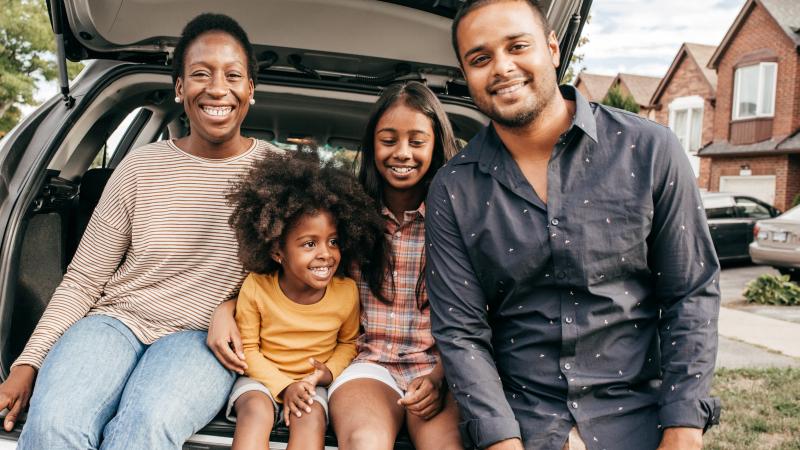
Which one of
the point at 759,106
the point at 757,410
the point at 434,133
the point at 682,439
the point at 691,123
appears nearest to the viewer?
the point at 682,439

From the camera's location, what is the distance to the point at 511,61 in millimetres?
1715

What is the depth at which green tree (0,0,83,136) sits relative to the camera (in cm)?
2500

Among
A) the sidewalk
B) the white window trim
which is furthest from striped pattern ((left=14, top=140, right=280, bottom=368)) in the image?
the white window trim

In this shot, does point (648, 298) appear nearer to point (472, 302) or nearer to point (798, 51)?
point (472, 302)

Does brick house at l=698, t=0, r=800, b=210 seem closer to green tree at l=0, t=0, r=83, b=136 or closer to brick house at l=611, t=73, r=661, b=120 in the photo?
brick house at l=611, t=73, r=661, b=120

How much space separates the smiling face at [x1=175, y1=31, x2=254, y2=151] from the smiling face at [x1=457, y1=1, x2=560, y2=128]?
83cm

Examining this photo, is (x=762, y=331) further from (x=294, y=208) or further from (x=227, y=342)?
(x=227, y=342)

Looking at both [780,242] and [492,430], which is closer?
[492,430]

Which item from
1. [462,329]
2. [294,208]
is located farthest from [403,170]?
[462,329]

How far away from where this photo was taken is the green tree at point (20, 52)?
25.0 m

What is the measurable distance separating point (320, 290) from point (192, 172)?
1.87 feet

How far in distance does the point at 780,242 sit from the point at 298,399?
824 centimetres

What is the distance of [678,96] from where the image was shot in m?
20.8

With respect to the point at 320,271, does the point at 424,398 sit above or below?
below
